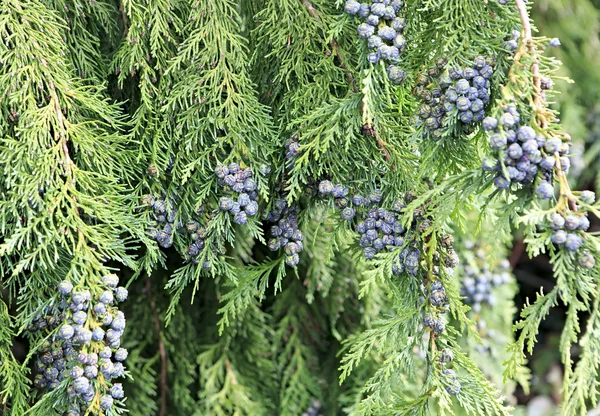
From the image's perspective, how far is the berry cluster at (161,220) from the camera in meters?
0.86

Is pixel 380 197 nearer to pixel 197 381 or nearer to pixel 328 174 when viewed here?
pixel 328 174

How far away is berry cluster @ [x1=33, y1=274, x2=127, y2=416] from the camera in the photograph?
72cm

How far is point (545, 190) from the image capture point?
2.12 feet

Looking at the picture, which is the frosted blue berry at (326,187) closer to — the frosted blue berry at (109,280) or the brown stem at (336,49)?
the brown stem at (336,49)

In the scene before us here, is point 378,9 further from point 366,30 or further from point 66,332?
point 66,332

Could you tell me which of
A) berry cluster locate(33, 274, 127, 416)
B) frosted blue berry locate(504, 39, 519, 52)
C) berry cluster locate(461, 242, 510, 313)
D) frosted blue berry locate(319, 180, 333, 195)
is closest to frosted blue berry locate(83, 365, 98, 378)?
berry cluster locate(33, 274, 127, 416)

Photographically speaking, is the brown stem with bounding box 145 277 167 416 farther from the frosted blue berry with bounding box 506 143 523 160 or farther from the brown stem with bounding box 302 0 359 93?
the frosted blue berry with bounding box 506 143 523 160

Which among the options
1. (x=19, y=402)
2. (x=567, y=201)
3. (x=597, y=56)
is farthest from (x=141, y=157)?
(x=597, y=56)

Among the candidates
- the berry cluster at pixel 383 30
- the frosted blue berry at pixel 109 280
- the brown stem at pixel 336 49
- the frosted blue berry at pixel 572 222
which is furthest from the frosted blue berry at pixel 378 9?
the frosted blue berry at pixel 109 280

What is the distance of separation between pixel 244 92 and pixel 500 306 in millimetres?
1144

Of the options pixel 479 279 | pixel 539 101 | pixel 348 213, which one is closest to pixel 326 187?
pixel 348 213

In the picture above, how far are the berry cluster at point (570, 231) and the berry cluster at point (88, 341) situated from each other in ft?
1.65

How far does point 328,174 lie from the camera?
86 cm

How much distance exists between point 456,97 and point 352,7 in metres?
0.17
